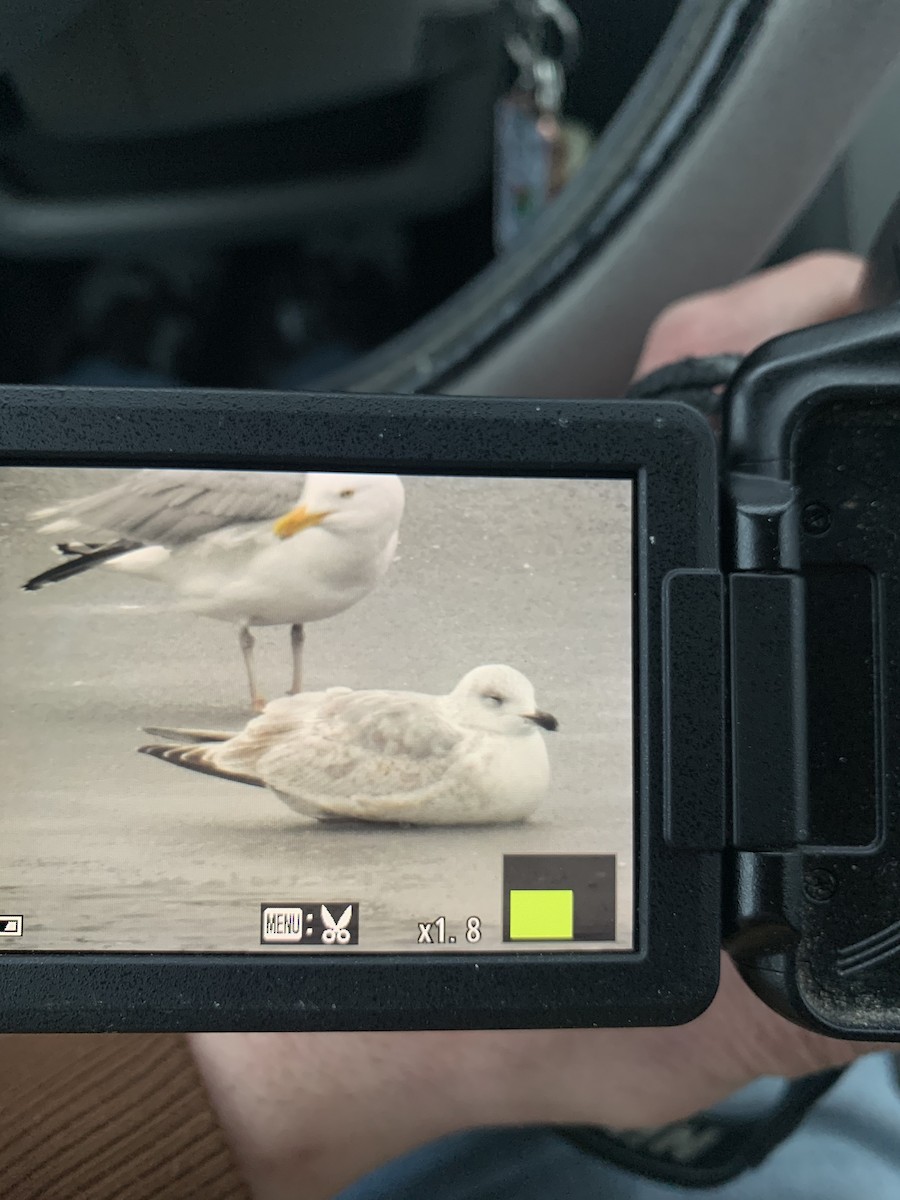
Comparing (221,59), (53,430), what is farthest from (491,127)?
(53,430)

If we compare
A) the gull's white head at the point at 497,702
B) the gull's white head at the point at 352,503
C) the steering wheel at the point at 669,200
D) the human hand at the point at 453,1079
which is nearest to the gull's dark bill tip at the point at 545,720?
the gull's white head at the point at 497,702

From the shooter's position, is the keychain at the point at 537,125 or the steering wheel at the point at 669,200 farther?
the keychain at the point at 537,125

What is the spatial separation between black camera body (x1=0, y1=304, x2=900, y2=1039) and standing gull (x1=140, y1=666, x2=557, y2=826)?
0.02 metres

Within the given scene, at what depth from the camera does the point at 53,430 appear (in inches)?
18.7

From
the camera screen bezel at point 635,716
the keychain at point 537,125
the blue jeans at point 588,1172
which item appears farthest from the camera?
the keychain at point 537,125

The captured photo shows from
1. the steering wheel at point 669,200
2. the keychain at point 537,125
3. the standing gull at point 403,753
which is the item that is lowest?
the standing gull at point 403,753

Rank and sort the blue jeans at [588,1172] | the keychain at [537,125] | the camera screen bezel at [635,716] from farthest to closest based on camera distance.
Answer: the keychain at [537,125]
the blue jeans at [588,1172]
the camera screen bezel at [635,716]

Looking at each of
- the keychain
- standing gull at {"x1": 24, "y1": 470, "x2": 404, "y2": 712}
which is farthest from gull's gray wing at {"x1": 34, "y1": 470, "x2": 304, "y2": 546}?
the keychain

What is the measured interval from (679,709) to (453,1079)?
1.19 ft

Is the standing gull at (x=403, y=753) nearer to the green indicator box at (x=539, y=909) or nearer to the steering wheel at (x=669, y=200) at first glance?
the green indicator box at (x=539, y=909)

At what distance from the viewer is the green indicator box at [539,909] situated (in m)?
0.49

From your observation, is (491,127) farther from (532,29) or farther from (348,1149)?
(348,1149)

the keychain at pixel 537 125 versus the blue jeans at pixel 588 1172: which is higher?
the keychain at pixel 537 125

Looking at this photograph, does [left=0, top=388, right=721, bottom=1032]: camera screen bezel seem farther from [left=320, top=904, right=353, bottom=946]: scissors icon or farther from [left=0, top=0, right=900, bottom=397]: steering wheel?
[left=0, top=0, right=900, bottom=397]: steering wheel
